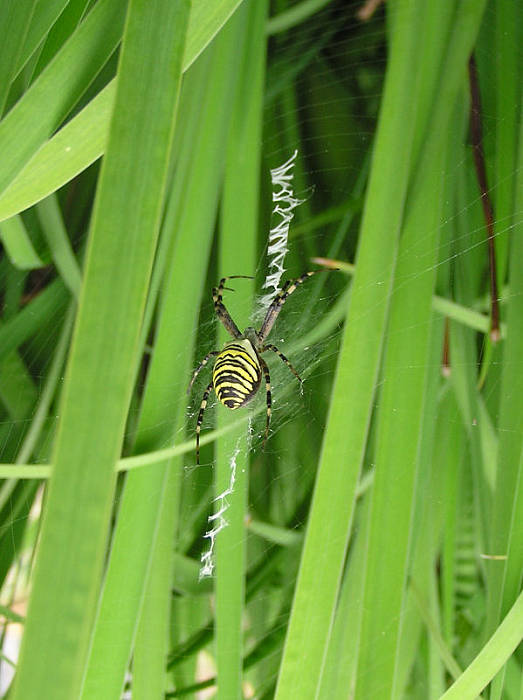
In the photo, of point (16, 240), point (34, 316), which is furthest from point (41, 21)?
point (34, 316)

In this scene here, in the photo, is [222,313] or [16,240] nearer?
[16,240]

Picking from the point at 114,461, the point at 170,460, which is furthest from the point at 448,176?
the point at 114,461

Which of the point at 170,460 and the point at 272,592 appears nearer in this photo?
the point at 170,460

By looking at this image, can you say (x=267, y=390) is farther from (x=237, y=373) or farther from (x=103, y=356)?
(x=103, y=356)

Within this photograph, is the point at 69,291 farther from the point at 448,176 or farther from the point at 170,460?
the point at 448,176

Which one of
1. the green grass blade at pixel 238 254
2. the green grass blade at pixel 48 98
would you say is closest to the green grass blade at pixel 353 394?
the green grass blade at pixel 238 254

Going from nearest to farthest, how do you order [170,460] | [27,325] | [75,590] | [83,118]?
[75,590] → [83,118] → [170,460] → [27,325]
